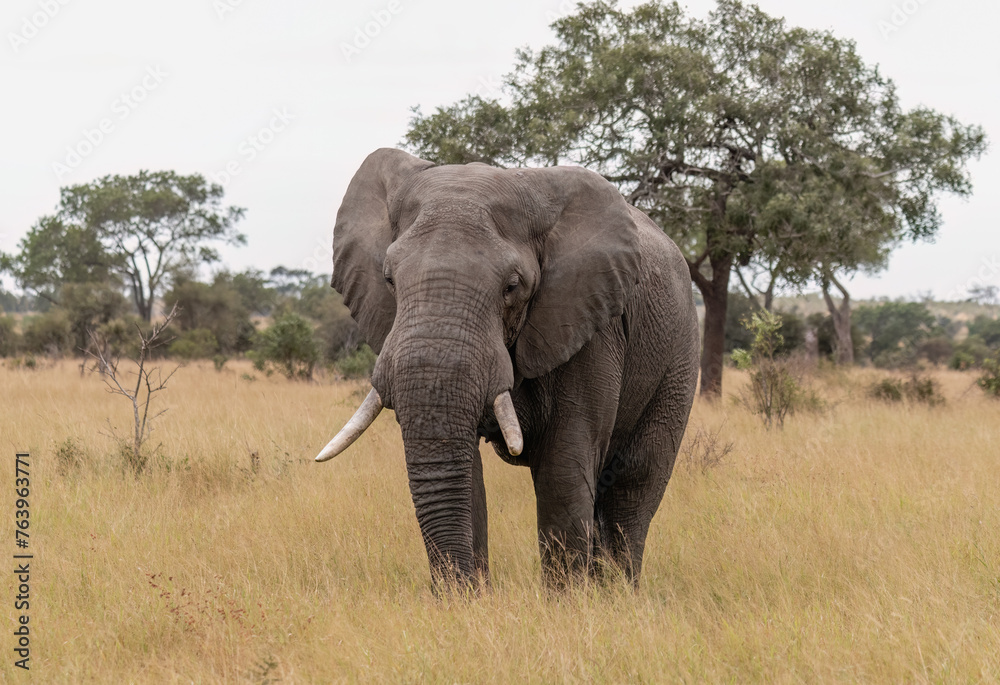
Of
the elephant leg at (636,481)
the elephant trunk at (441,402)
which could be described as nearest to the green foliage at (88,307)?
the elephant leg at (636,481)

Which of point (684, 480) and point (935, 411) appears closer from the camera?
point (684, 480)

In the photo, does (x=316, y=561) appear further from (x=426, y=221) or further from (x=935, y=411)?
(x=935, y=411)

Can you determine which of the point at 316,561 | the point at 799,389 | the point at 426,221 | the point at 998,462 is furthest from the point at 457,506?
the point at 799,389

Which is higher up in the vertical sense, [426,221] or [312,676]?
[426,221]

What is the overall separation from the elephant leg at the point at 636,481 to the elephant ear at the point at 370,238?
1.89m

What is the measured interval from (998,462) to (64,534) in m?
7.42

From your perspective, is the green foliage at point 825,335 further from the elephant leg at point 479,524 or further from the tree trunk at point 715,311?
the elephant leg at point 479,524

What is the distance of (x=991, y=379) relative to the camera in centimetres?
1417

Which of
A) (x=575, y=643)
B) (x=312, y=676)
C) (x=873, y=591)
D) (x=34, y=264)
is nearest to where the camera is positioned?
(x=312, y=676)

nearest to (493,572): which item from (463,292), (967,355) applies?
(463,292)

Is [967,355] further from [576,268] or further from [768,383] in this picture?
[576,268]

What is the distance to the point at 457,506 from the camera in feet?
12.7

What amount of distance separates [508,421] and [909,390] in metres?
12.1

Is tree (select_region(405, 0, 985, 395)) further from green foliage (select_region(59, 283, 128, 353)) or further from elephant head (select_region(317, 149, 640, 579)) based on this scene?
green foliage (select_region(59, 283, 128, 353))
